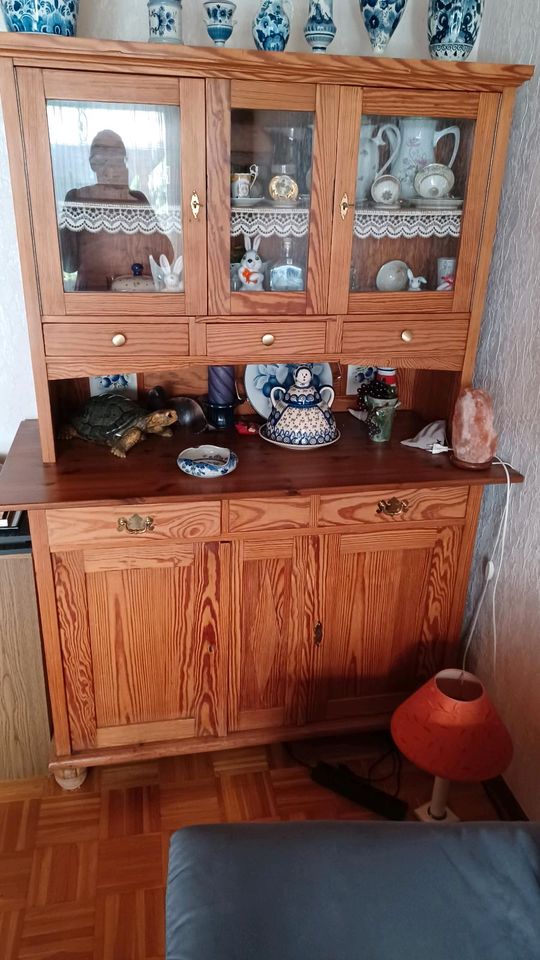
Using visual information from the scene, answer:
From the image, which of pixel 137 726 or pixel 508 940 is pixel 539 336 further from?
pixel 137 726

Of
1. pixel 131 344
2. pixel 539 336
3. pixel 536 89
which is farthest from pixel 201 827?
pixel 536 89

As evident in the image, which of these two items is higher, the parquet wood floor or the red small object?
the red small object

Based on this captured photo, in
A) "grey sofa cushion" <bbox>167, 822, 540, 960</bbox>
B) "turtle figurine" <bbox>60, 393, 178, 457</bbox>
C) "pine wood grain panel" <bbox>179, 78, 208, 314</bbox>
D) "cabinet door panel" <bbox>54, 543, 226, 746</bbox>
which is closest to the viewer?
"grey sofa cushion" <bbox>167, 822, 540, 960</bbox>

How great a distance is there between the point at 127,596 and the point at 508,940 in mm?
1014

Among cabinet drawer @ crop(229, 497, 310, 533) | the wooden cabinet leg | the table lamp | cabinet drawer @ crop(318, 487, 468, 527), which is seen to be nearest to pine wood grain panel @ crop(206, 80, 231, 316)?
cabinet drawer @ crop(229, 497, 310, 533)

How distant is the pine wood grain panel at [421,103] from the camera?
1494mm

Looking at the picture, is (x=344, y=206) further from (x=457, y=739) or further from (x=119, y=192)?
(x=457, y=739)

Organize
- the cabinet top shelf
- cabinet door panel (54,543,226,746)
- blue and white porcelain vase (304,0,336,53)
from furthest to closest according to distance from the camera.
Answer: cabinet door panel (54,543,226,746) → blue and white porcelain vase (304,0,336,53) → the cabinet top shelf

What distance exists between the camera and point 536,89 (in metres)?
1.56

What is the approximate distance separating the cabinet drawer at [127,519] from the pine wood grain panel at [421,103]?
927mm

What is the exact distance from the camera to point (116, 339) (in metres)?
1.53

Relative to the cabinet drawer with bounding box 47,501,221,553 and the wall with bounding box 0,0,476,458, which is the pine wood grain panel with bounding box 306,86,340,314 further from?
the cabinet drawer with bounding box 47,501,221,553

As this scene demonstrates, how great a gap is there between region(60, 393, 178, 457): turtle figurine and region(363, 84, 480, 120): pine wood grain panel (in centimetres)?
84

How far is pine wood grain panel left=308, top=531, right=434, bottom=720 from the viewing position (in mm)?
1740
